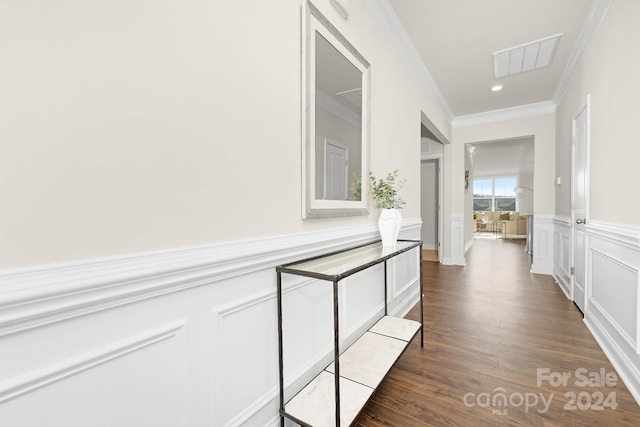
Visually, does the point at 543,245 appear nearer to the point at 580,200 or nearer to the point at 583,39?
the point at 580,200

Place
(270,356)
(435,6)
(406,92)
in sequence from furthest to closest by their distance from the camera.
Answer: (406,92), (435,6), (270,356)

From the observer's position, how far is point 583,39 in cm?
259

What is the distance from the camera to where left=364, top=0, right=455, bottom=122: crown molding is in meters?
2.18

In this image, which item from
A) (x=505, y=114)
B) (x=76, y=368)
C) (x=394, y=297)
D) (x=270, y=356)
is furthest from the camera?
(x=505, y=114)

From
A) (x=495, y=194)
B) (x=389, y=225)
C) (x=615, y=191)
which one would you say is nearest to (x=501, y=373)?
(x=389, y=225)

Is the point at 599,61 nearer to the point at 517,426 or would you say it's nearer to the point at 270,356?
the point at 517,426

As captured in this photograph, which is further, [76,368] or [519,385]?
[519,385]

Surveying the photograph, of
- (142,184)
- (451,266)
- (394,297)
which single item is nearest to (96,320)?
(142,184)

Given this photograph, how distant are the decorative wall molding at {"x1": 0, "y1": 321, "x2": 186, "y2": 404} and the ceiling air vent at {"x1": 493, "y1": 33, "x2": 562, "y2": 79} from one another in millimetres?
3520

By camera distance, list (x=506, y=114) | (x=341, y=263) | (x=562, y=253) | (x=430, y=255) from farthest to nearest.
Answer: (x=430, y=255), (x=506, y=114), (x=562, y=253), (x=341, y=263)

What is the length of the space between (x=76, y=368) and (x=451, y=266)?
16.4 feet

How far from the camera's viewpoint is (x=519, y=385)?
66.0 inches

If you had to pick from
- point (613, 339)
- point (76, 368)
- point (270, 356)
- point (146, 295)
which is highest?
point (146, 295)

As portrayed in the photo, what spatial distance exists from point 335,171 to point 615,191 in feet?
6.21
